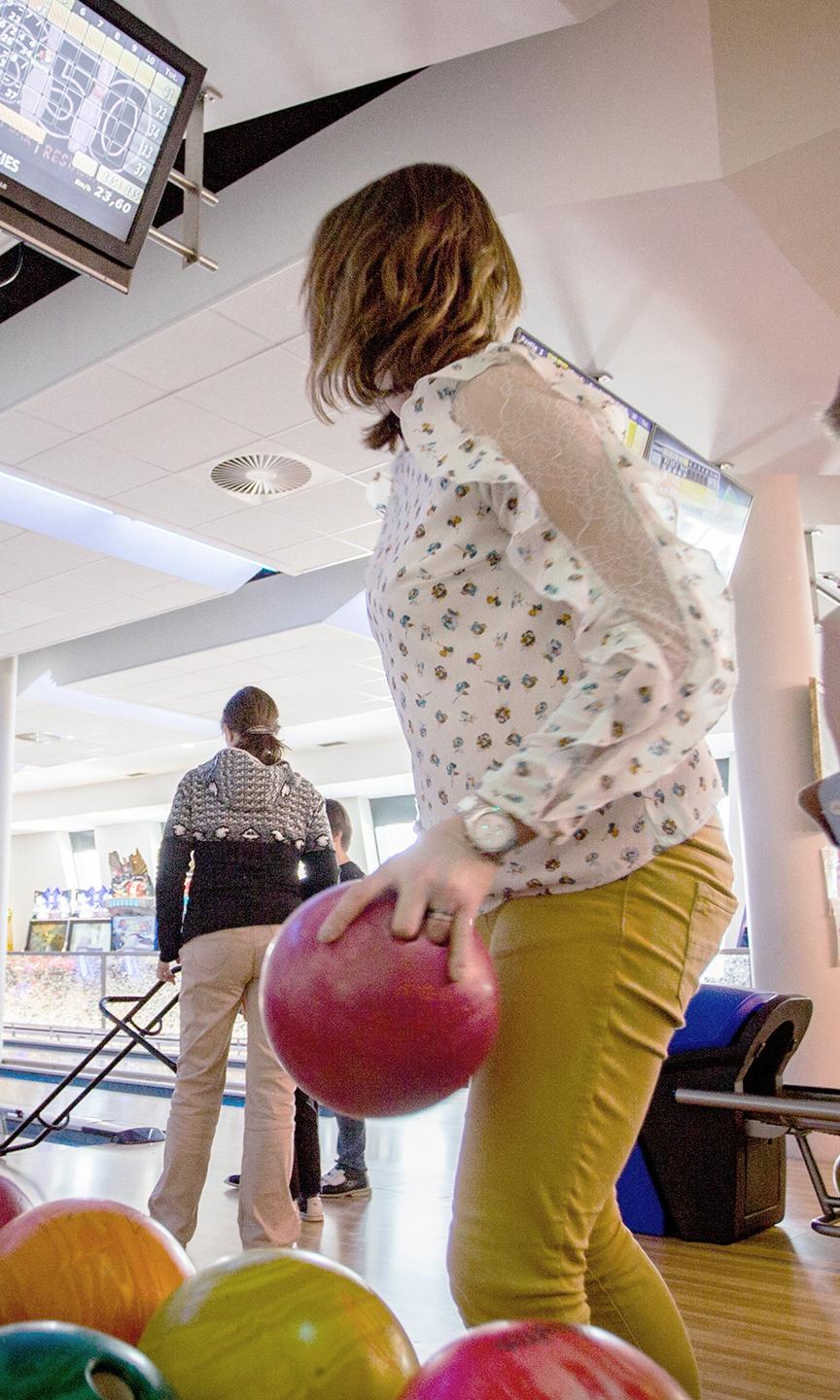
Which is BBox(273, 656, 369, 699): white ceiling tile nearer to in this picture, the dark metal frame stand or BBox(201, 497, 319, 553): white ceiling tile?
BBox(201, 497, 319, 553): white ceiling tile

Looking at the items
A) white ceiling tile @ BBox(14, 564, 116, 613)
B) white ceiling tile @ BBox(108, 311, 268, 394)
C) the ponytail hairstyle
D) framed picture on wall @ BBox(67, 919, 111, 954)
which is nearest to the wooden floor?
the ponytail hairstyle

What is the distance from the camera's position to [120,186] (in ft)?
9.80

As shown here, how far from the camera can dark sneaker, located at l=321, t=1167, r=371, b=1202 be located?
3.99 m

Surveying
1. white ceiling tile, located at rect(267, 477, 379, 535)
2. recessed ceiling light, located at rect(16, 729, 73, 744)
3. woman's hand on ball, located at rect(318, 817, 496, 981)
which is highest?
white ceiling tile, located at rect(267, 477, 379, 535)

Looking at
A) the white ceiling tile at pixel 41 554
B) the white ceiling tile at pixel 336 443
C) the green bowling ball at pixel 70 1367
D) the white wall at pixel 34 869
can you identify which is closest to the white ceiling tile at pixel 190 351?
the white ceiling tile at pixel 336 443

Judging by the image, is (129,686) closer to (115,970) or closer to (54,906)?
(115,970)

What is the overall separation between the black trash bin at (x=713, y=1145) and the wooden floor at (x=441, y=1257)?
0.24ft

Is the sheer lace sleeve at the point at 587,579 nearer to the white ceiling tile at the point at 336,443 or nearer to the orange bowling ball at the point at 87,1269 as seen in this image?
the orange bowling ball at the point at 87,1269

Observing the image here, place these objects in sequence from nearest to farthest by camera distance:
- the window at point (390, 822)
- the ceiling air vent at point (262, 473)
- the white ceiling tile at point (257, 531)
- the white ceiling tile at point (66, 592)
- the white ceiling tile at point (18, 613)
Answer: the ceiling air vent at point (262, 473) < the white ceiling tile at point (257, 531) < the white ceiling tile at point (66, 592) < the white ceiling tile at point (18, 613) < the window at point (390, 822)

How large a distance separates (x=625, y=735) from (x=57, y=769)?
16.1 meters

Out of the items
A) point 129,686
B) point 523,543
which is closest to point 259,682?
point 129,686

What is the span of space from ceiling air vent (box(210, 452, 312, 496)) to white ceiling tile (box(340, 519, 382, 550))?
75 cm

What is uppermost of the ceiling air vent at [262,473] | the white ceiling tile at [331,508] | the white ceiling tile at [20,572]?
the white ceiling tile at [20,572]

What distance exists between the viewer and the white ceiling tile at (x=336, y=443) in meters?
5.46
